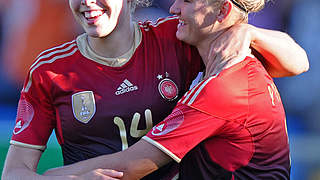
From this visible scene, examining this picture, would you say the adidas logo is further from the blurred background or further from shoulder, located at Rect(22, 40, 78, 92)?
the blurred background

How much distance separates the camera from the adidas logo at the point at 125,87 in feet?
8.30

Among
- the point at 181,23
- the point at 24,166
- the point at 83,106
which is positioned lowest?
the point at 24,166

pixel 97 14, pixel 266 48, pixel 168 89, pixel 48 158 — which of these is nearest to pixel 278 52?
pixel 266 48

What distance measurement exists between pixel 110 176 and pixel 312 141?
3.22 meters

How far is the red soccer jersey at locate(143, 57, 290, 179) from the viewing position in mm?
2242

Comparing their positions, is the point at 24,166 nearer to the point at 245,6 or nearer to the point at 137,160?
the point at 137,160

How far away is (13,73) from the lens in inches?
205

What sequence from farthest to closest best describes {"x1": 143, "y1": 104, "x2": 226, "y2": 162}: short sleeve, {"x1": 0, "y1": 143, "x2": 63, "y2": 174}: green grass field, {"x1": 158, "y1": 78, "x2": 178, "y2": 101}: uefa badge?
{"x1": 0, "y1": 143, "x2": 63, "y2": 174}: green grass field
{"x1": 158, "y1": 78, "x2": 178, "y2": 101}: uefa badge
{"x1": 143, "y1": 104, "x2": 226, "y2": 162}: short sleeve

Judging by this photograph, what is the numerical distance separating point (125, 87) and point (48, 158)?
2.43 m

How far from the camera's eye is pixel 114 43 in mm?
2598

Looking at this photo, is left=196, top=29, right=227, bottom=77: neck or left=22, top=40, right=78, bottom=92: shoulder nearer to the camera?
left=196, top=29, right=227, bottom=77: neck

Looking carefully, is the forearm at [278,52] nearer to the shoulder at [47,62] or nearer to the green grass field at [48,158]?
the shoulder at [47,62]

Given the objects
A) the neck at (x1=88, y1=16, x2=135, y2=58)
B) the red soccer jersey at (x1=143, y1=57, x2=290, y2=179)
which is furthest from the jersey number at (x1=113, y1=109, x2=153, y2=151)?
the neck at (x1=88, y1=16, x2=135, y2=58)

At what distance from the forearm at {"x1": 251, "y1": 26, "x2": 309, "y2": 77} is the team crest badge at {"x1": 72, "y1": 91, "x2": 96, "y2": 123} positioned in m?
0.84
